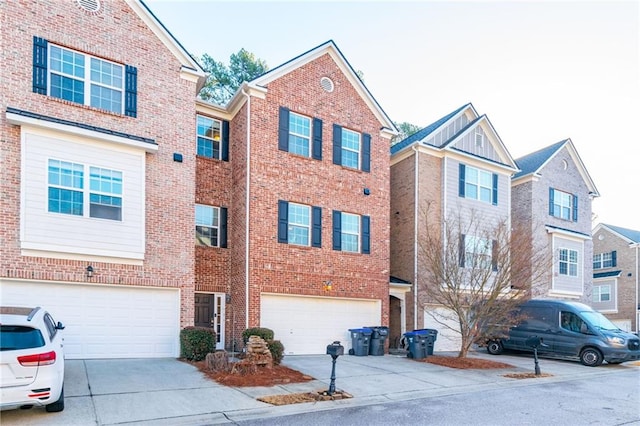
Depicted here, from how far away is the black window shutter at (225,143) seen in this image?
16.8 m

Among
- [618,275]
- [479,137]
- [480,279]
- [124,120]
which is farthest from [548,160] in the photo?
[124,120]

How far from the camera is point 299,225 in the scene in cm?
1611

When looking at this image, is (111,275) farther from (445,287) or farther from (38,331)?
(445,287)

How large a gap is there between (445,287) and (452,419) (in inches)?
348

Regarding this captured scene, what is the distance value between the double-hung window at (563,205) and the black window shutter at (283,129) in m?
15.9

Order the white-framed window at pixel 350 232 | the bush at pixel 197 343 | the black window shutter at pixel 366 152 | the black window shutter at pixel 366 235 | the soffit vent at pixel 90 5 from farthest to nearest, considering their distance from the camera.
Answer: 1. the black window shutter at pixel 366 152
2. the black window shutter at pixel 366 235
3. the white-framed window at pixel 350 232
4. the soffit vent at pixel 90 5
5. the bush at pixel 197 343

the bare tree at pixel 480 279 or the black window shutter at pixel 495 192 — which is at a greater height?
the black window shutter at pixel 495 192

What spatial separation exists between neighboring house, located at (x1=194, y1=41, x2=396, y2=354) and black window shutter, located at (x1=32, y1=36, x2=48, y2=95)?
5.02 metres

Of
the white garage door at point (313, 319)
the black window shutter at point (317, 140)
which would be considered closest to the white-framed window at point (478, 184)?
the white garage door at point (313, 319)

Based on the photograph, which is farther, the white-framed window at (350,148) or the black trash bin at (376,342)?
the white-framed window at (350,148)

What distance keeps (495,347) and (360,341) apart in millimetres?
6103

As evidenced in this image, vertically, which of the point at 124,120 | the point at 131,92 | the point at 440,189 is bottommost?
the point at 440,189

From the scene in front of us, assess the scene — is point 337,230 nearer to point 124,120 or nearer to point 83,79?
point 124,120

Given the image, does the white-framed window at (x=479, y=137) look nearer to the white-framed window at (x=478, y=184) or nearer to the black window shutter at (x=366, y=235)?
the white-framed window at (x=478, y=184)
